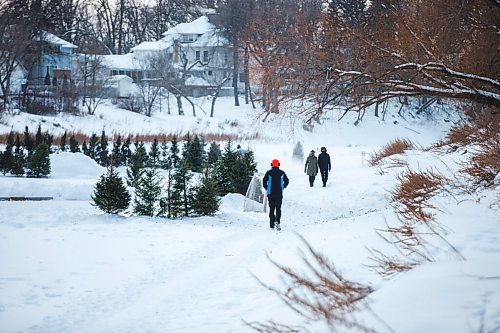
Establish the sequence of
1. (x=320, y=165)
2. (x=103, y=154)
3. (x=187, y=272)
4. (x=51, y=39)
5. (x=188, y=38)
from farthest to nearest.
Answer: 1. (x=188, y=38)
2. (x=51, y=39)
3. (x=103, y=154)
4. (x=320, y=165)
5. (x=187, y=272)

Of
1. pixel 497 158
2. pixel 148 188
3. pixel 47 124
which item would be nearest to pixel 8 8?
pixel 47 124

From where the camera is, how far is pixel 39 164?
20.2 metres

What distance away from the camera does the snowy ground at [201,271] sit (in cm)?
435

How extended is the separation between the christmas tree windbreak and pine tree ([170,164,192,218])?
278 centimetres

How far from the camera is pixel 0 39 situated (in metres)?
39.8

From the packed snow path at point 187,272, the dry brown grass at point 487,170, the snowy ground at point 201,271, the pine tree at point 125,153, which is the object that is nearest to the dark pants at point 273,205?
the snowy ground at point 201,271

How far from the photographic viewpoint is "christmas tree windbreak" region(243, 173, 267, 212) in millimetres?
16438

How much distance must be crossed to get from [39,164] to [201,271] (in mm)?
13636

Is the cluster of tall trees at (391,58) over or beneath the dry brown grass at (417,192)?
over

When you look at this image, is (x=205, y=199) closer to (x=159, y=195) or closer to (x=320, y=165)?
(x=159, y=195)

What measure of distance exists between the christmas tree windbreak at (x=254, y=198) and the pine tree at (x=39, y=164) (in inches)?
328

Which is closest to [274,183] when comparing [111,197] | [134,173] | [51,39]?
[111,197]

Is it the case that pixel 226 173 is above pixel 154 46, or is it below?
below

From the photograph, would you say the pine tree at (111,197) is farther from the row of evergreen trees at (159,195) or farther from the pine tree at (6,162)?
the pine tree at (6,162)
